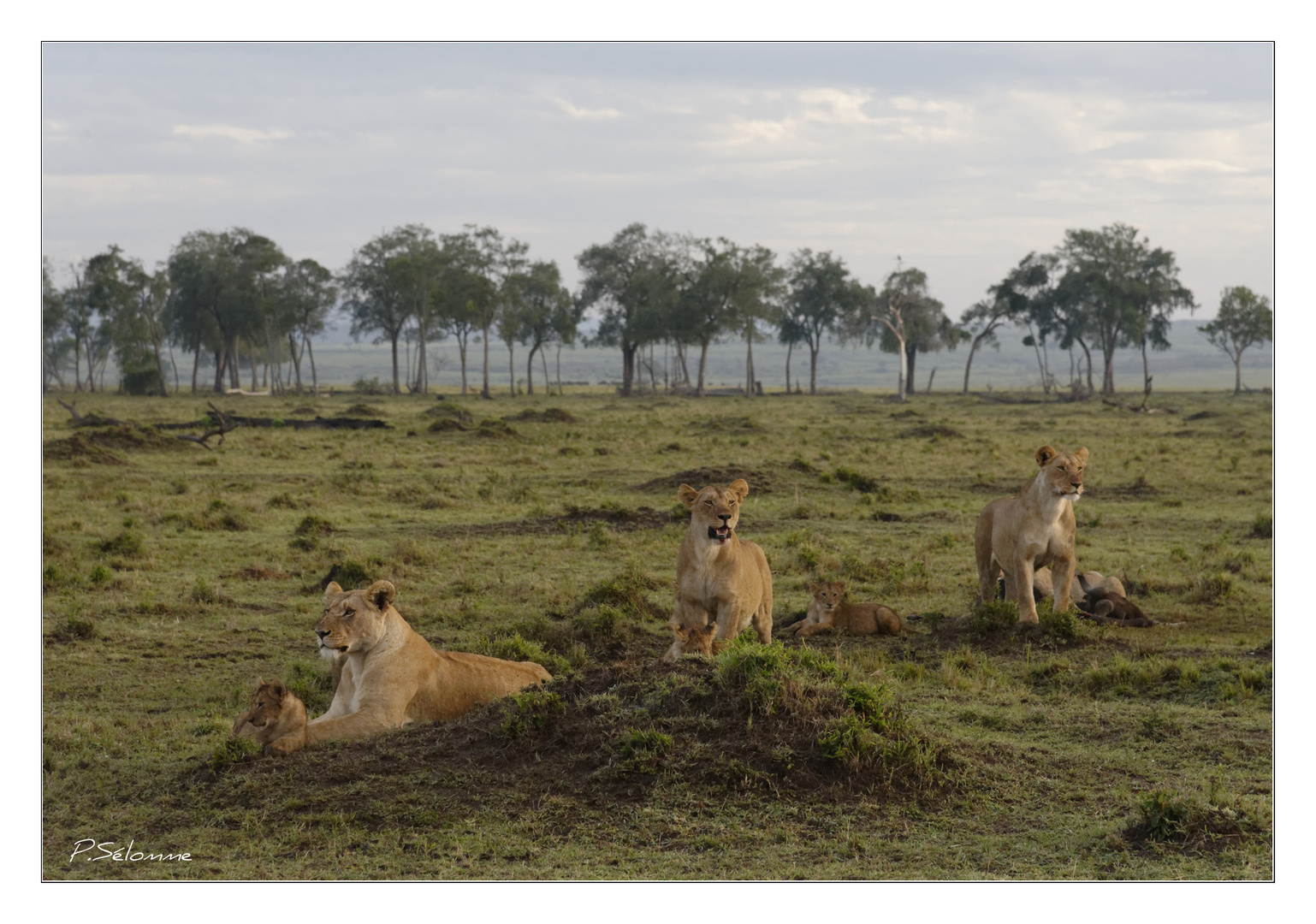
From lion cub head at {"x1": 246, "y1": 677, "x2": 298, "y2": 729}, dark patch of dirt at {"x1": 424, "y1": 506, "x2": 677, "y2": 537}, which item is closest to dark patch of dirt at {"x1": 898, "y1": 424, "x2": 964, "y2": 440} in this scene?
dark patch of dirt at {"x1": 424, "y1": 506, "x2": 677, "y2": 537}

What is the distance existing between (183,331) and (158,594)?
9213 centimetres

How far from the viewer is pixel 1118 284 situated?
93.2 metres

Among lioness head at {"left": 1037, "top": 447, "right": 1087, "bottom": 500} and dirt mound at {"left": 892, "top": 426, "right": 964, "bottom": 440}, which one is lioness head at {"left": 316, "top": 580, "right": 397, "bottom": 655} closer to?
lioness head at {"left": 1037, "top": 447, "right": 1087, "bottom": 500}

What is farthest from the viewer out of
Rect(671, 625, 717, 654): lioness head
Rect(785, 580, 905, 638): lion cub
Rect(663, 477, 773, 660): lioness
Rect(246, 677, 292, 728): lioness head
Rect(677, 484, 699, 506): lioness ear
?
Rect(785, 580, 905, 638): lion cub

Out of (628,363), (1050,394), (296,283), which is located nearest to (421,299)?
(296,283)

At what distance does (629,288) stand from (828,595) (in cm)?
8742

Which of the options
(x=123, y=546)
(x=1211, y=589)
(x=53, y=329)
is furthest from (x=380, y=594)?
(x=53, y=329)

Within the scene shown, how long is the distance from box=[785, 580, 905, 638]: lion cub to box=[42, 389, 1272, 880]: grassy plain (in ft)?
0.84

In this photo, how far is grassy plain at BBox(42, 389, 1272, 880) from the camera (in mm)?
7277

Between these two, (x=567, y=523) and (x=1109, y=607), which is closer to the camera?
(x=1109, y=607)

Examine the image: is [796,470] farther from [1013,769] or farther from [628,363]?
[628,363]

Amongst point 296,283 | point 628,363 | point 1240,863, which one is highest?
point 296,283

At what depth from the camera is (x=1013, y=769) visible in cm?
863

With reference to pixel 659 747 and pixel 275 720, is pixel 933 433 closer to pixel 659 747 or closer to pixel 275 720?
pixel 659 747
